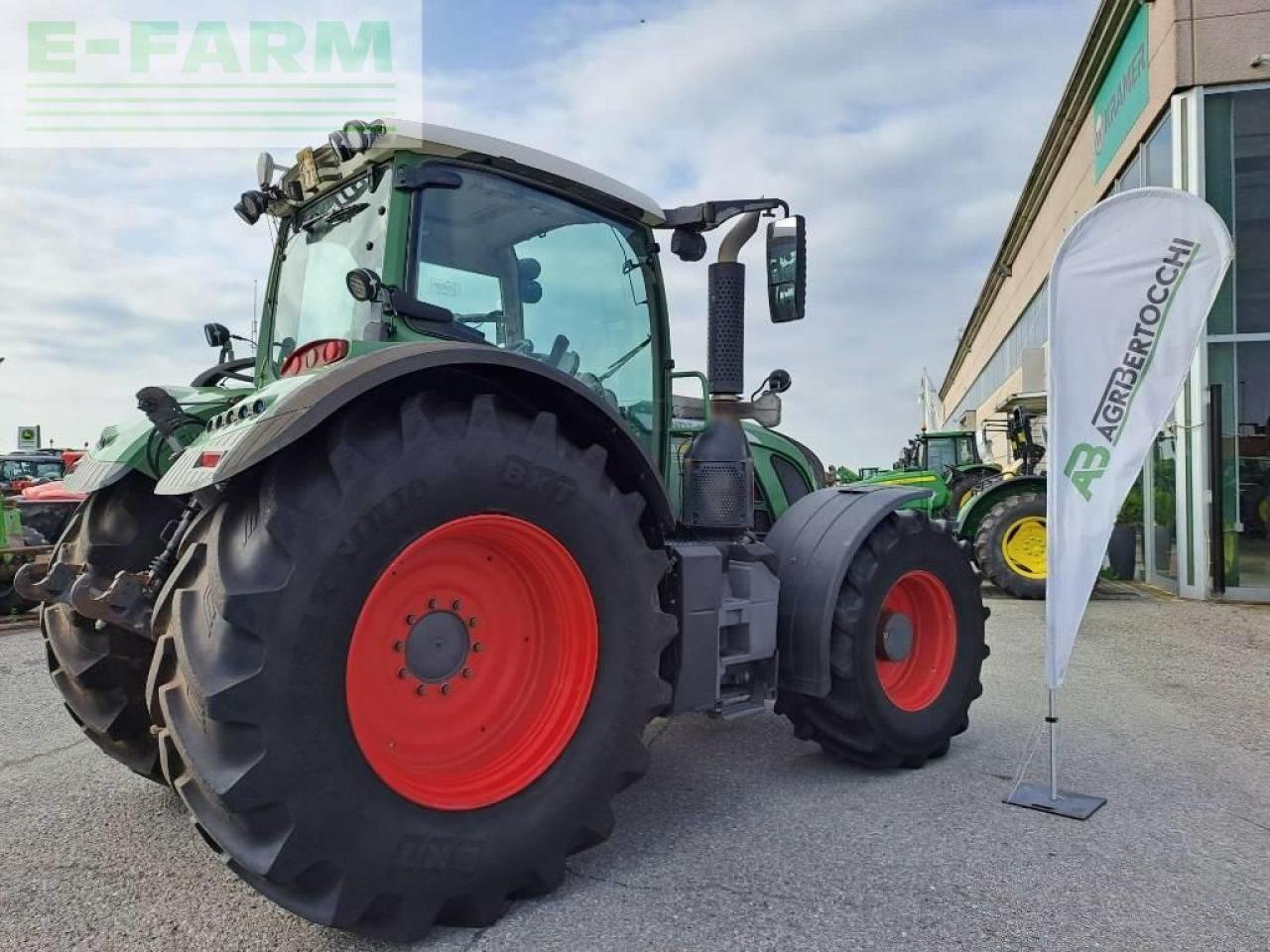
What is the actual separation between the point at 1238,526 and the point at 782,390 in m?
8.14

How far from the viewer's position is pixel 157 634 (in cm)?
240

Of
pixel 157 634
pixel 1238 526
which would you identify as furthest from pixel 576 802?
pixel 1238 526

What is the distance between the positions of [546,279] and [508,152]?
0.50 m

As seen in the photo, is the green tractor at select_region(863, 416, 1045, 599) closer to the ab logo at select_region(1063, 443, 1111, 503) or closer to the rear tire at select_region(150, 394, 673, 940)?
the ab logo at select_region(1063, 443, 1111, 503)

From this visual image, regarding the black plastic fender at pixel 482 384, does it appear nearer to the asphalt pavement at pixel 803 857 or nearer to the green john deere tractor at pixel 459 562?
the green john deere tractor at pixel 459 562

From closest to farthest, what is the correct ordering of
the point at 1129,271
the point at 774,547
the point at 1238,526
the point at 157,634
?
the point at 157,634 → the point at 1129,271 → the point at 774,547 → the point at 1238,526

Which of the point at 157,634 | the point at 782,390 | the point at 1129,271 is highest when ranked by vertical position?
the point at 1129,271

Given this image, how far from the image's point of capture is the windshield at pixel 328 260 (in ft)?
10.4

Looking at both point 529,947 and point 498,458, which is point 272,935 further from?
point 498,458

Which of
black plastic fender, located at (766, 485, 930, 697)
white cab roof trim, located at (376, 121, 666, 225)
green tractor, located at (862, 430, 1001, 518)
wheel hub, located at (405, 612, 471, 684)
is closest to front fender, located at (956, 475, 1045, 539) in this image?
green tractor, located at (862, 430, 1001, 518)

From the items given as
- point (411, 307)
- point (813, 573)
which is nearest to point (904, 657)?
point (813, 573)

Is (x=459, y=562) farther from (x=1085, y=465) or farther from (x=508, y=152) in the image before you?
(x=1085, y=465)

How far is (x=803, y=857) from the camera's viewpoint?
119 inches

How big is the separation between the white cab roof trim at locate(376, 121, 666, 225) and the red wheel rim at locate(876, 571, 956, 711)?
6.80 feet
